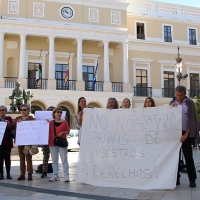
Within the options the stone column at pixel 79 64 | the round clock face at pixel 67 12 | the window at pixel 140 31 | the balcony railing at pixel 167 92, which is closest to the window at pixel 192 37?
the window at pixel 140 31

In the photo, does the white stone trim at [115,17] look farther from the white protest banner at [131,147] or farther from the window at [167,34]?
the white protest banner at [131,147]

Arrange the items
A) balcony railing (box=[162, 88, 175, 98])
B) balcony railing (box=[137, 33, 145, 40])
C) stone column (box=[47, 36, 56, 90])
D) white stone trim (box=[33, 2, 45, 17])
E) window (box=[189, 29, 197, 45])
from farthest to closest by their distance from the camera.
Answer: window (box=[189, 29, 197, 45])
balcony railing (box=[137, 33, 145, 40])
balcony railing (box=[162, 88, 175, 98])
white stone trim (box=[33, 2, 45, 17])
stone column (box=[47, 36, 56, 90])

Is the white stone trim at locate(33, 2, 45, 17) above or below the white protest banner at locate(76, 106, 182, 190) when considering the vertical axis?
above

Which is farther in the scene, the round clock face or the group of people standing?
the round clock face

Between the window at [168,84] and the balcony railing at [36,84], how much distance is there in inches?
418

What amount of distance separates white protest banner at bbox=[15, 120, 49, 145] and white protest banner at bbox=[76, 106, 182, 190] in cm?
86

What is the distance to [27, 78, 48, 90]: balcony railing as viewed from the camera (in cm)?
2403

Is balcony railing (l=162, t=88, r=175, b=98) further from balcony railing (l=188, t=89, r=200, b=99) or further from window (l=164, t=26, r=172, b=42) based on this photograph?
window (l=164, t=26, r=172, b=42)

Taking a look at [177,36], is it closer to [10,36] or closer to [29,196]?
[10,36]

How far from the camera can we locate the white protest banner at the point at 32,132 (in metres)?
6.32

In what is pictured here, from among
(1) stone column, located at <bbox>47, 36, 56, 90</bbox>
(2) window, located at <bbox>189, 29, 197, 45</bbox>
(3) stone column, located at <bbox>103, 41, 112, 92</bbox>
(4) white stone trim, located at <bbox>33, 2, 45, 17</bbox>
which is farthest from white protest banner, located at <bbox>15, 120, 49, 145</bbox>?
(2) window, located at <bbox>189, 29, 197, 45</bbox>

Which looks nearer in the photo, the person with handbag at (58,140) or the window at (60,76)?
the person with handbag at (58,140)

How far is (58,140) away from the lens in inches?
242

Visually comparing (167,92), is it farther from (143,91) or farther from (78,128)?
(78,128)
